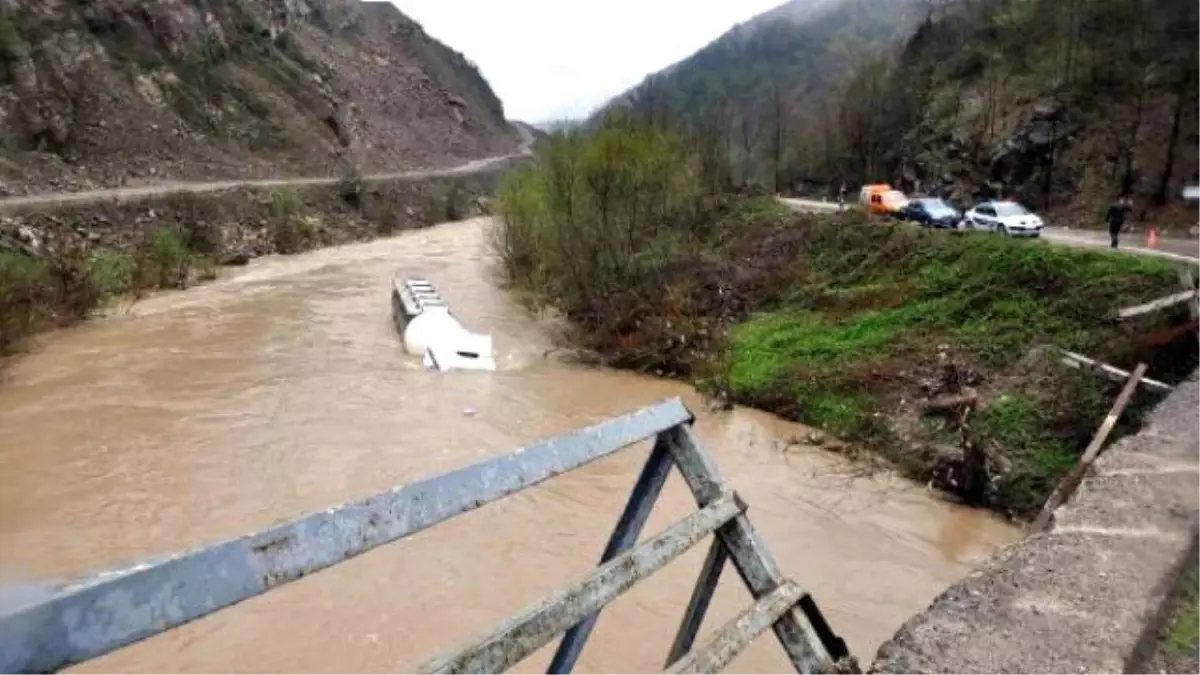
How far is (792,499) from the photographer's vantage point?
1280cm

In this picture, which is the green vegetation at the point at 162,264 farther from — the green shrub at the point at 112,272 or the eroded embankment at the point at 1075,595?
the eroded embankment at the point at 1075,595

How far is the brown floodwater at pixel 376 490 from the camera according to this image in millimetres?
8797

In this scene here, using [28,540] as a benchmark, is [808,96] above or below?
above

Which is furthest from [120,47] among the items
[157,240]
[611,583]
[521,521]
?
[611,583]

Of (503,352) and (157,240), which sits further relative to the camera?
(157,240)

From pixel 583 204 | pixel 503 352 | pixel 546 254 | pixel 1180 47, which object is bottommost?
pixel 503 352

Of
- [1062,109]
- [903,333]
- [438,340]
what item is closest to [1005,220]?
[903,333]

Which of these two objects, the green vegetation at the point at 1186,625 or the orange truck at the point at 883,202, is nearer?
the green vegetation at the point at 1186,625

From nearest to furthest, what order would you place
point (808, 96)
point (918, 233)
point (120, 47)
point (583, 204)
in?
point (918, 233) < point (583, 204) < point (120, 47) < point (808, 96)

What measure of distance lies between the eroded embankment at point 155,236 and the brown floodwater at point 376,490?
1.48 meters

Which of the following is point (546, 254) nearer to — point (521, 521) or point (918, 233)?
point (918, 233)

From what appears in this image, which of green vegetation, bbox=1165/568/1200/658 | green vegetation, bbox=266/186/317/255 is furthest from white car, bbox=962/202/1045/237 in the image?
green vegetation, bbox=266/186/317/255

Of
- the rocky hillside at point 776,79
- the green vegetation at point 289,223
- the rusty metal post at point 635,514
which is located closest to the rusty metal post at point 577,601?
the rusty metal post at point 635,514

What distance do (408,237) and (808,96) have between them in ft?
271
